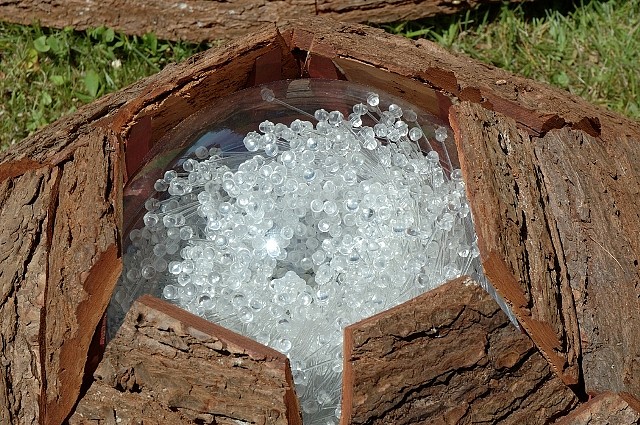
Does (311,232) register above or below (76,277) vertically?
below

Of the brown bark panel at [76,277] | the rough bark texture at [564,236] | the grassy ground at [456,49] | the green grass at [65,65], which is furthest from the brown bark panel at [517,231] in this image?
the green grass at [65,65]

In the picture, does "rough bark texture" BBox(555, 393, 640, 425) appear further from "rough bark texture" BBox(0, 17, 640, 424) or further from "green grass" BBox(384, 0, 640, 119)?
"green grass" BBox(384, 0, 640, 119)

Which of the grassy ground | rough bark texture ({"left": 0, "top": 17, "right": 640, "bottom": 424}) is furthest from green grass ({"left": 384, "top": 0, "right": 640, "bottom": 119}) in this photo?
rough bark texture ({"left": 0, "top": 17, "right": 640, "bottom": 424})

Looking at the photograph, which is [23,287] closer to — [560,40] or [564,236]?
[564,236]

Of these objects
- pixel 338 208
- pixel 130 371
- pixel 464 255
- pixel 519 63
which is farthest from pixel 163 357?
pixel 519 63

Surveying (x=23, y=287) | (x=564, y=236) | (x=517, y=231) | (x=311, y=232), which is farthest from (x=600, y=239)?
(x=23, y=287)

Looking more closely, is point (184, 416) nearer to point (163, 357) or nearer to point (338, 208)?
point (163, 357)

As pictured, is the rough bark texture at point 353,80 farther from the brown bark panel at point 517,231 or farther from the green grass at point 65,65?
the green grass at point 65,65
